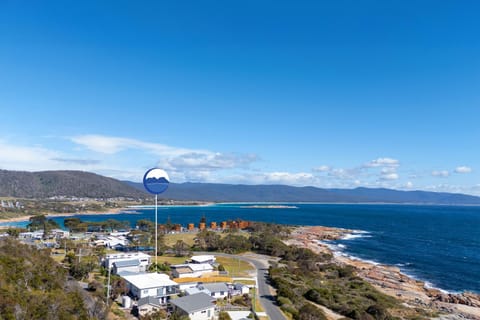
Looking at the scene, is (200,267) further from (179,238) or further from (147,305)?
(179,238)

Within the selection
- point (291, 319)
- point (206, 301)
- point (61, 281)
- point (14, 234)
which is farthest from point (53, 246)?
point (291, 319)

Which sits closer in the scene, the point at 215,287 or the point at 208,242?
the point at 215,287

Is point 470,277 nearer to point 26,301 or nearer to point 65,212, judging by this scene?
point 26,301

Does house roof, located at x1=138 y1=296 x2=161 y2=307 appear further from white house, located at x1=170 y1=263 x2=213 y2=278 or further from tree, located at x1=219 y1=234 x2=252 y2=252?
tree, located at x1=219 y1=234 x2=252 y2=252

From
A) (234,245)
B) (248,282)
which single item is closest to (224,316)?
(248,282)

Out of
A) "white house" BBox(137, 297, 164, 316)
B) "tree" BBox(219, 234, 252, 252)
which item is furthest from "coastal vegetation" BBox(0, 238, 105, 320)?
"tree" BBox(219, 234, 252, 252)

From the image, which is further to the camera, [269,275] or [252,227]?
[252,227]

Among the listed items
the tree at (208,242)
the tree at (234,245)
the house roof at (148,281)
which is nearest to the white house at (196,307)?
the house roof at (148,281)
